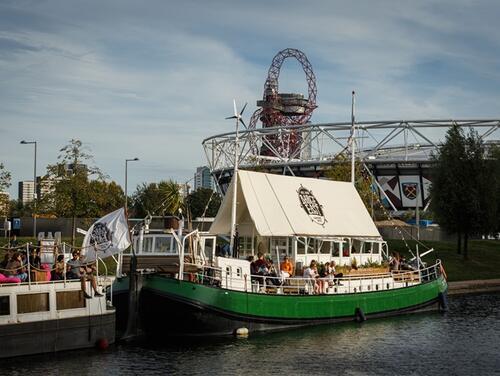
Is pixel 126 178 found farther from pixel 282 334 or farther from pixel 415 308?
pixel 282 334

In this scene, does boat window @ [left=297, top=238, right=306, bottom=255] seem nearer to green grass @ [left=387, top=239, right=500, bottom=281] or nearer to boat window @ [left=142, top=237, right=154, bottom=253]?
boat window @ [left=142, top=237, right=154, bottom=253]

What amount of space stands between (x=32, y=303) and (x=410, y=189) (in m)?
114

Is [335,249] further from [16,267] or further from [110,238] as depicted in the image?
[16,267]

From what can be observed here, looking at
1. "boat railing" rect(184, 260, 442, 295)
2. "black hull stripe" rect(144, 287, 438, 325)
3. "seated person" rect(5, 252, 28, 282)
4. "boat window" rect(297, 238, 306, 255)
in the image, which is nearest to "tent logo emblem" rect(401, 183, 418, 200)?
"boat railing" rect(184, 260, 442, 295)

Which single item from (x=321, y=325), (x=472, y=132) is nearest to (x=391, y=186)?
(x=472, y=132)

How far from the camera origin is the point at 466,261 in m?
77.4

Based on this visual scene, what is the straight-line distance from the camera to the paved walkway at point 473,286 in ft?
204

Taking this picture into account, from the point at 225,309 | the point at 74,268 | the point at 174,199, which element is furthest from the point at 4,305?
the point at 174,199

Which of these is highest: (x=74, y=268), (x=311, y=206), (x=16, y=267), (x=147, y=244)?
(x=311, y=206)

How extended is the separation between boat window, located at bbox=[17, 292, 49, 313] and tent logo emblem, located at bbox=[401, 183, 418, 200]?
113405 millimetres

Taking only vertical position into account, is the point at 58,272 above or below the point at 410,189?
below

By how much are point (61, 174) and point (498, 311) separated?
3515cm

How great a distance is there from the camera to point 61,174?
2657 inches

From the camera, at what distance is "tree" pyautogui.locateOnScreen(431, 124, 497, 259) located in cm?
7781
